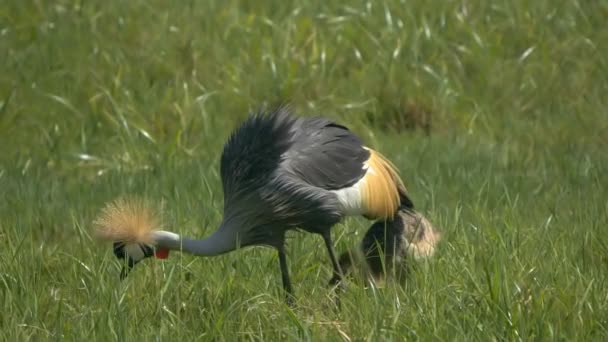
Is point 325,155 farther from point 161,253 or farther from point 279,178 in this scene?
point 161,253

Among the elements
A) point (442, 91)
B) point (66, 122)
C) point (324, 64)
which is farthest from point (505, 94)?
point (66, 122)

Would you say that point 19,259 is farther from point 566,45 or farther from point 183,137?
point 566,45

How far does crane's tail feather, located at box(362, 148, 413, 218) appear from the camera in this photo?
477 cm

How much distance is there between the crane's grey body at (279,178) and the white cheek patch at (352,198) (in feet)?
0.07

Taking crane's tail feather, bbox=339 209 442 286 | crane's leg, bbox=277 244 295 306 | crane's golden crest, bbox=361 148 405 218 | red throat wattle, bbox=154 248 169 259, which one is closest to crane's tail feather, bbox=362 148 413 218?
crane's golden crest, bbox=361 148 405 218

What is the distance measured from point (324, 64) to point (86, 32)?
5.75 feet

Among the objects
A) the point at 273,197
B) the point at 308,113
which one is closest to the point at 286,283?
the point at 273,197

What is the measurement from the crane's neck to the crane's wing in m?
0.36

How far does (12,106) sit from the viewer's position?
8039mm

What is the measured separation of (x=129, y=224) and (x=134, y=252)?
0.38ft

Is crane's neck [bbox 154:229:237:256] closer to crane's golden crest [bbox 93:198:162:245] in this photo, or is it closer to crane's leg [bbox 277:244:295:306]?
crane's golden crest [bbox 93:198:162:245]

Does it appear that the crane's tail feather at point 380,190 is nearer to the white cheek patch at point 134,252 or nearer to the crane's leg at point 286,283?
the crane's leg at point 286,283

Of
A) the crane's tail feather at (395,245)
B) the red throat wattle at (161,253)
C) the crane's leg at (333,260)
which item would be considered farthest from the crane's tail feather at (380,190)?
the red throat wattle at (161,253)

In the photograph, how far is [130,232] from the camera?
4566 mm
